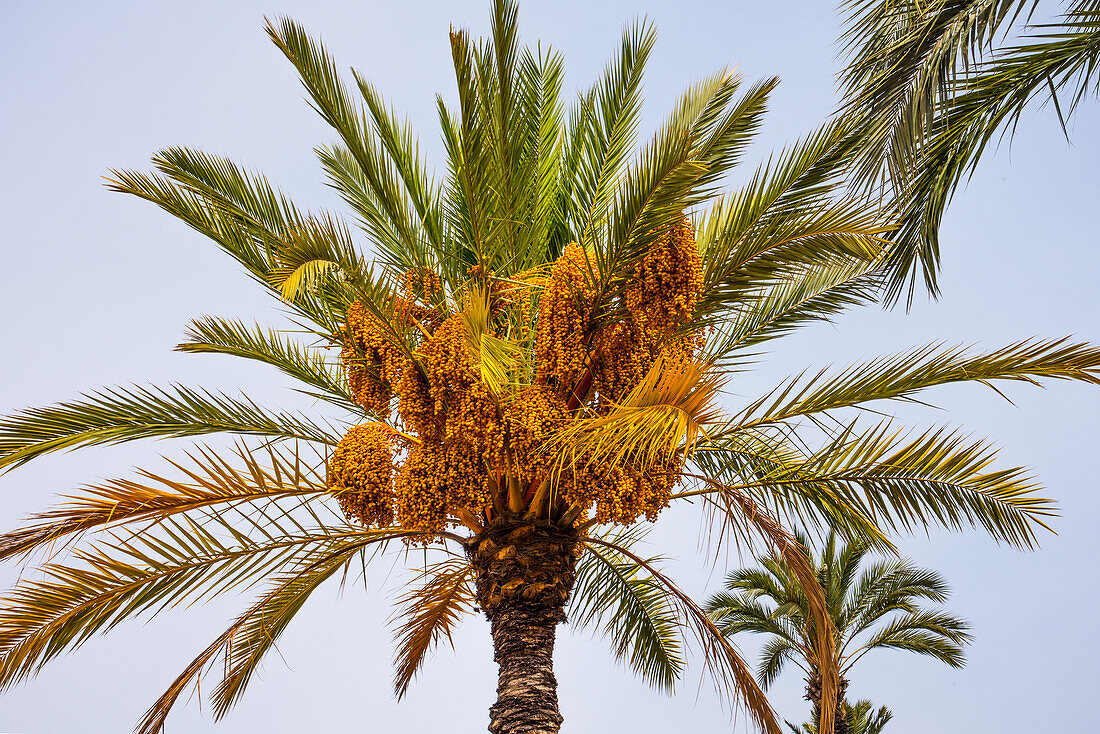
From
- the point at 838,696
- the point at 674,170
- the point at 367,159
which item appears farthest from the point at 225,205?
the point at 838,696

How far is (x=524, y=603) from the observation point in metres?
8.23

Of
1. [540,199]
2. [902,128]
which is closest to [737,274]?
[540,199]

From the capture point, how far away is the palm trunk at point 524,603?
808 cm

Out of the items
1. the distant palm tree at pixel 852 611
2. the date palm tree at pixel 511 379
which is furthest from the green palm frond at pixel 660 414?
the distant palm tree at pixel 852 611

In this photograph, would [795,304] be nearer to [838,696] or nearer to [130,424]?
[130,424]

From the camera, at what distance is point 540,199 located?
29.3 feet

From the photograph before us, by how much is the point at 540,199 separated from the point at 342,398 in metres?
2.47

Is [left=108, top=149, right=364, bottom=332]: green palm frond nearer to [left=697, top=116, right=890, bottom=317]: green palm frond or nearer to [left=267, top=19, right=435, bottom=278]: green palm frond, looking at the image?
[left=267, top=19, right=435, bottom=278]: green palm frond

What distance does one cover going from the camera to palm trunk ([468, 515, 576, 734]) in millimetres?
8078

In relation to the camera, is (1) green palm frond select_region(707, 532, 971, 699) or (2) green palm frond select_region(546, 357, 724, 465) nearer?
(2) green palm frond select_region(546, 357, 724, 465)

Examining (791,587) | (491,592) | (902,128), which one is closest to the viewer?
(902,128)

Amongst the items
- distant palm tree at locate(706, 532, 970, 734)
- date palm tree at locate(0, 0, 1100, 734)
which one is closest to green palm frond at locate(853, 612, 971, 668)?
distant palm tree at locate(706, 532, 970, 734)

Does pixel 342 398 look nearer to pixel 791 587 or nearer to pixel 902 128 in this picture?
pixel 902 128

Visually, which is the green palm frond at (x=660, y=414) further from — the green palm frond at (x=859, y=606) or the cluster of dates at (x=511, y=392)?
the green palm frond at (x=859, y=606)
